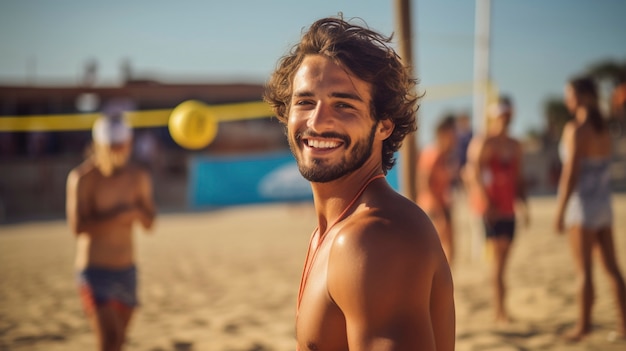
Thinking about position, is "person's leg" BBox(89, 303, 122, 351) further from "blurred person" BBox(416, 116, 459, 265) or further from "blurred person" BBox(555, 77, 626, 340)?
"blurred person" BBox(416, 116, 459, 265)

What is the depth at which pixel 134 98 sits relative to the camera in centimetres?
1953

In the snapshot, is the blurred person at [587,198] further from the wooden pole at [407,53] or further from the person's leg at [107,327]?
the person's leg at [107,327]

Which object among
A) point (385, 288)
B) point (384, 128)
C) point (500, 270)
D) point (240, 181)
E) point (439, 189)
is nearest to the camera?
point (385, 288)

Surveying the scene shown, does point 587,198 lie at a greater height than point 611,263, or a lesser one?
greater

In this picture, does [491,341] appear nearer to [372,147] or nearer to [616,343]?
[616,343]

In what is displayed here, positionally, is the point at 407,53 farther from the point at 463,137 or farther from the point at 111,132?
the point at 463,137

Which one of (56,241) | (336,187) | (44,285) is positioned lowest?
(56,241)

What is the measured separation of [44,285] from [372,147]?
6146mm

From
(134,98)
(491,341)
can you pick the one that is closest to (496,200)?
(491,341)

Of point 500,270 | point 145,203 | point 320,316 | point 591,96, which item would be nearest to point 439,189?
point 500,270

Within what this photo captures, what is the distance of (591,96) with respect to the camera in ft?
12.6

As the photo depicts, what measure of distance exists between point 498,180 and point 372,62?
3.63 metres

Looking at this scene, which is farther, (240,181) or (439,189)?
(240,181)

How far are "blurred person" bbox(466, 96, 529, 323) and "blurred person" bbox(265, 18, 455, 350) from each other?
10.6 ft
